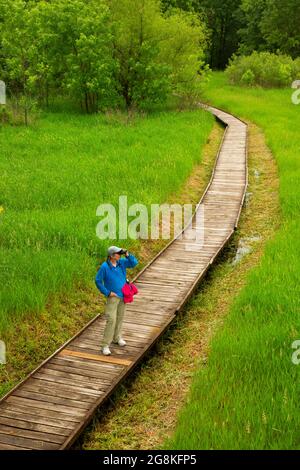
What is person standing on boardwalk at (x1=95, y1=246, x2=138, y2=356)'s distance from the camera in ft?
24.0

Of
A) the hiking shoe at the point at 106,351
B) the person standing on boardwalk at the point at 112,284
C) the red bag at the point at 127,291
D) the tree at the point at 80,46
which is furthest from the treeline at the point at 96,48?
the hiking shoe at the point at 106,351

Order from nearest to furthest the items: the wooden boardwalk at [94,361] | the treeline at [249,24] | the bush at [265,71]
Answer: the wooden boardwalk at [94,361], the bush at [265,71], the treeline at [249,24]

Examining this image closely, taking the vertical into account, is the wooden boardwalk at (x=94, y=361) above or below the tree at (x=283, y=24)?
below

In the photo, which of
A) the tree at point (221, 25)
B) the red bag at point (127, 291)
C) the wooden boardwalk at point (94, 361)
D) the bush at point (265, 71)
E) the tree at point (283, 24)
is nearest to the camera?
the wooden boardwalk at point (94, 361)

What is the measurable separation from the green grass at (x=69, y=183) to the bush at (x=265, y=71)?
1731 centimetres

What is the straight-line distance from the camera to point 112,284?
7.38 metres

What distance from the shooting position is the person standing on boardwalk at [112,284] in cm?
733

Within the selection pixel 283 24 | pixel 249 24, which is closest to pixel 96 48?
pixel 283 24

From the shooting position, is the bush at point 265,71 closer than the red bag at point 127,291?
No

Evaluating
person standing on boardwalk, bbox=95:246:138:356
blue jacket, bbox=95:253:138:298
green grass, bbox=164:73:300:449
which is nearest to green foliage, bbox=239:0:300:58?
green grass, bbox=164:73:300:449

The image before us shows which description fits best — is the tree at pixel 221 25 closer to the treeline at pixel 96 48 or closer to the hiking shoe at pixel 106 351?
the treeline at pixel 96 48

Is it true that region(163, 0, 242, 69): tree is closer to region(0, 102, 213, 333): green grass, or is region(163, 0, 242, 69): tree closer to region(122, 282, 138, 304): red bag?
region(0, 102, 213, 333): green grass

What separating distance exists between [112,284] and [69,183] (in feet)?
24.5

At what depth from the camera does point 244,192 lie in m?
15.9
